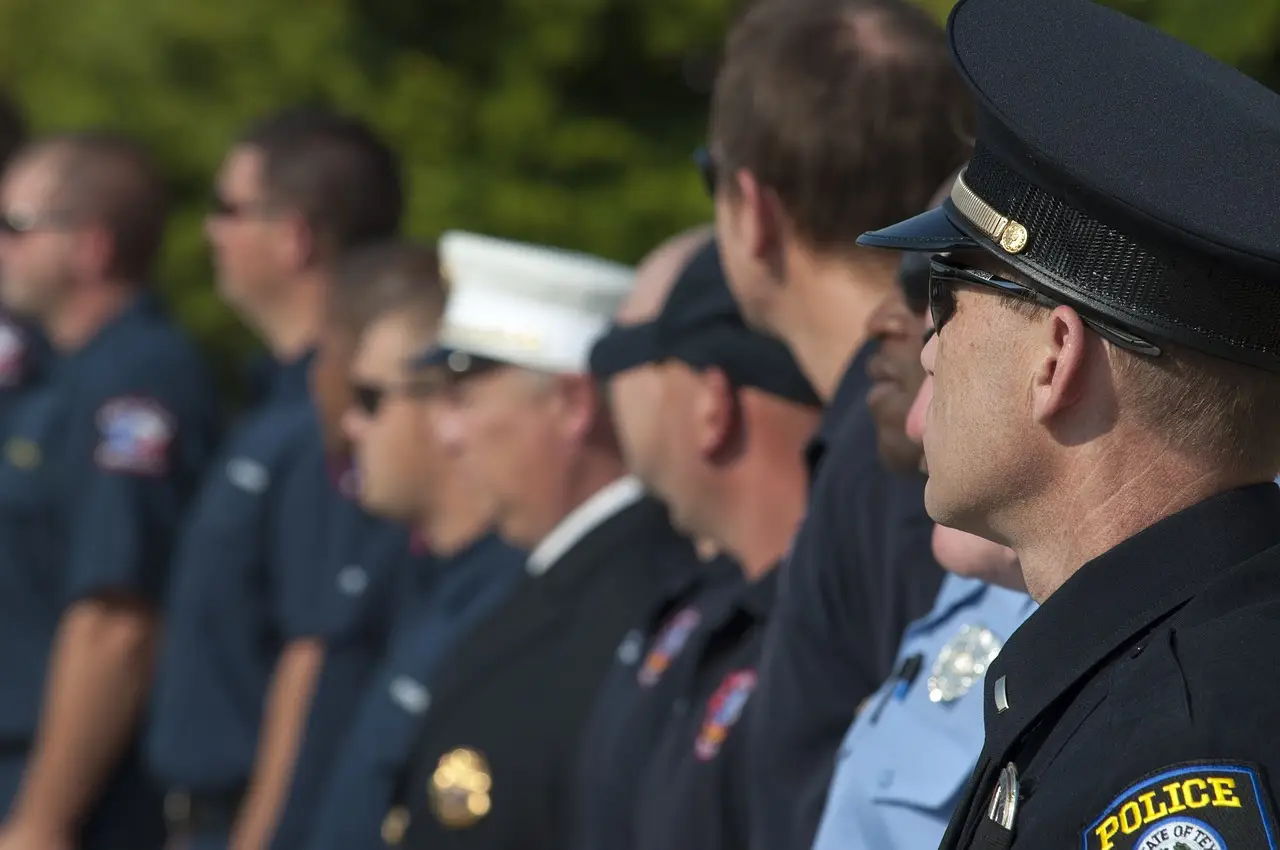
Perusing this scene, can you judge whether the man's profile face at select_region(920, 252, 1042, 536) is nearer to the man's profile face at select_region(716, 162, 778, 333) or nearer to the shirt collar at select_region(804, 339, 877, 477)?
the shirt collar at select_region(804, 339, 877, 477)

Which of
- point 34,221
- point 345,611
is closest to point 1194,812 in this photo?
point 345,611


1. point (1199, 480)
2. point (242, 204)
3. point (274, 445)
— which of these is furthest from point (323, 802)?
point (1199, 480)

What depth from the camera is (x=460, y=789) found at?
405 centimetres

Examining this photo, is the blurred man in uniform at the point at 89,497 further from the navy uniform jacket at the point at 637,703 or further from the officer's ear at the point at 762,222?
the officer's ear at the point at 762,222

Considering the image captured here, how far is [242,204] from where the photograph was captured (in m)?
6.57

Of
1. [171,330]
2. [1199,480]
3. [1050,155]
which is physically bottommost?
[171,330]

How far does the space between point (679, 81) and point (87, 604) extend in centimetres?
319

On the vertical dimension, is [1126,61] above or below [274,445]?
above

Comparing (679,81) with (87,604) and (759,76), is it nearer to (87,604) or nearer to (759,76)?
(87,604)

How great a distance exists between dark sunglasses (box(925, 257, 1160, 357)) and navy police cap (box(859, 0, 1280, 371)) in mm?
19

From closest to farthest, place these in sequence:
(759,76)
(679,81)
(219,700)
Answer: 1. (759,76)
2. (219,700)
3. (679,81)

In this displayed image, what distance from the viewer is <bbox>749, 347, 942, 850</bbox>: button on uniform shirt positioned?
2953 mm

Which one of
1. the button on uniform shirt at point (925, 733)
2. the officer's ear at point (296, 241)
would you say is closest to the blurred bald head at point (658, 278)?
the button on uniform shirt at point (925, 733)

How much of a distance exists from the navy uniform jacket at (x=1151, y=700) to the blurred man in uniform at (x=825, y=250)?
41.9 inches
